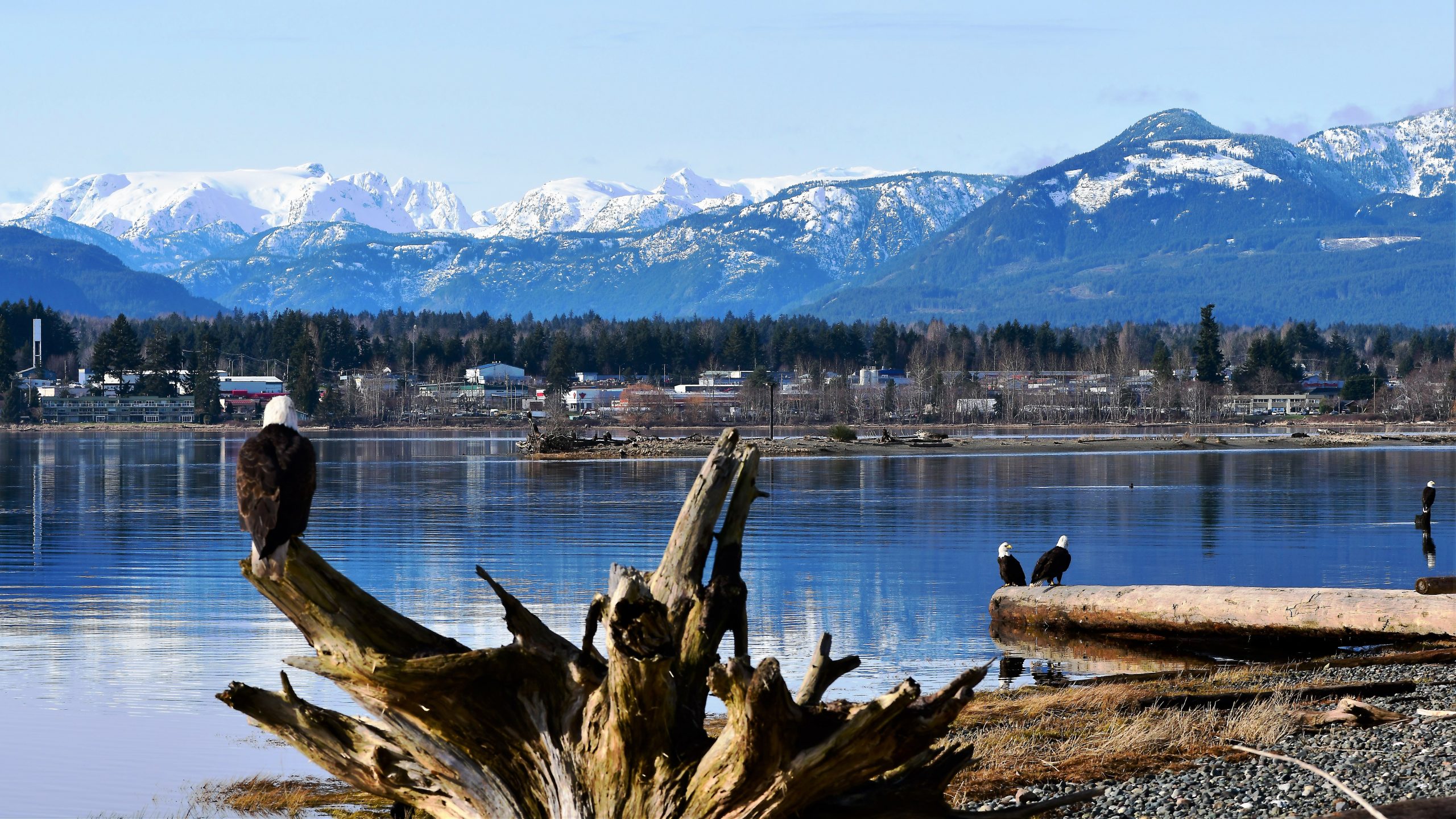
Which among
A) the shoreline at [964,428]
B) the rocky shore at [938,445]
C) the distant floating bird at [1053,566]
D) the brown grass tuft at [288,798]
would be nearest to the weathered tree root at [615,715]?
the brown grass tuft at [288,798]

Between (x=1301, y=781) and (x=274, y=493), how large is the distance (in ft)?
26.4

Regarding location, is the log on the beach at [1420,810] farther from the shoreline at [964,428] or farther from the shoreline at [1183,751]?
the shoreline at [964,428]

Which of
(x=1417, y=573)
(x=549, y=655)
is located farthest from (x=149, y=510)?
(x=549, y=655)

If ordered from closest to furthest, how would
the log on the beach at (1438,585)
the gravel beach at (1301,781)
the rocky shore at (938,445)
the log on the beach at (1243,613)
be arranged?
the gravel beach at (1301,781) < the log on the beach at (1438,585) < the log on the beach at (1243,613) < the rocky shore at (938,445)

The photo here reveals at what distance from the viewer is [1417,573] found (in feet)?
98.4

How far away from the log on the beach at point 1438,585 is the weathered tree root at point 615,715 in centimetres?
1230

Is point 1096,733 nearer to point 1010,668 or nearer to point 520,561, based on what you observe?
point 1010,668

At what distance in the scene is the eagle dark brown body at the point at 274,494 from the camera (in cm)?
844

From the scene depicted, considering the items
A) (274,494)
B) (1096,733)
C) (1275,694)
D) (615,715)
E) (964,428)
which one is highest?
(274,494)

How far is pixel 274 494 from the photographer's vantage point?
8.49 meters

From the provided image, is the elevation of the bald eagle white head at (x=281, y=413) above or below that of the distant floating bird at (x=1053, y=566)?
above

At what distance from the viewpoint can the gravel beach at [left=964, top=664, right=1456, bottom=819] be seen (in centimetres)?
1121

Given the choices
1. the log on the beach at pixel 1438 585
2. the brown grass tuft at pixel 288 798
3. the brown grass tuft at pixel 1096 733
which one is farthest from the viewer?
the log on the beach at pixel 1438 585

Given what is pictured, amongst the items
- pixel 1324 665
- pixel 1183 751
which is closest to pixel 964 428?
pixel 1324 665
